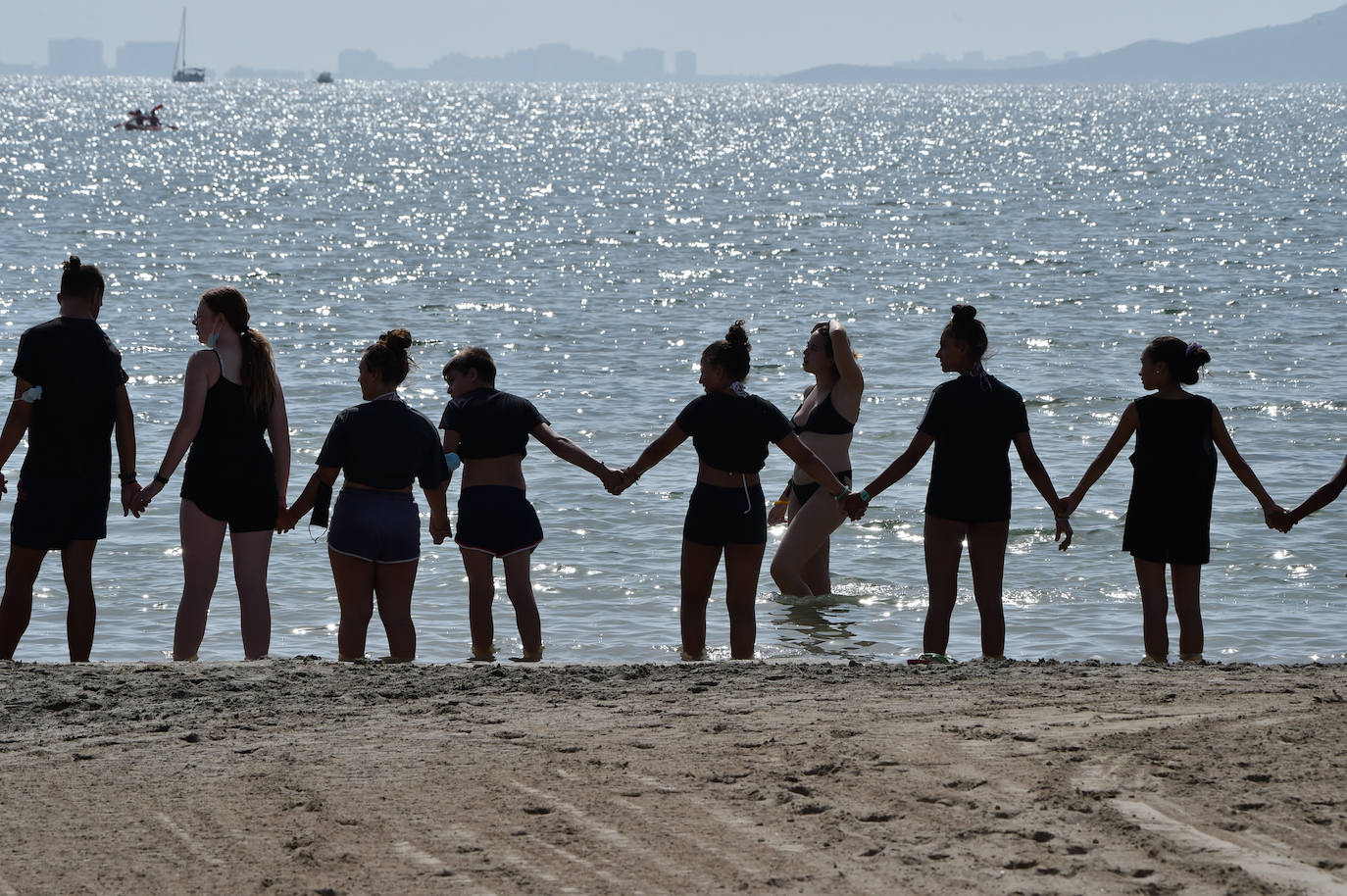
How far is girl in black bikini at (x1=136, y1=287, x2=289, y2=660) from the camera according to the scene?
22.6 ft

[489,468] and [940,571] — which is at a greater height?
[489,468]

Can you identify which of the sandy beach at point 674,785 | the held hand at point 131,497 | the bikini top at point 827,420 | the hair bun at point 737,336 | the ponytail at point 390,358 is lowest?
the sandy beach at point 674,785

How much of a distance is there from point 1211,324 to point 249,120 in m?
106

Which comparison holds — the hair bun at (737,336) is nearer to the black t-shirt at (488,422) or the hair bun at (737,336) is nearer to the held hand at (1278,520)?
the black t-shirt at (488,422)

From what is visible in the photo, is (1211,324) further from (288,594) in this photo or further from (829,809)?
(829,809)

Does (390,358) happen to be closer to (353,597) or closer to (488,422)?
(488,422)

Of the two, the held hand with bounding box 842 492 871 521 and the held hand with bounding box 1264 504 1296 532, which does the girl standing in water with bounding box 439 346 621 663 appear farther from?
the held hand with bounding box 1264 504 1296 532

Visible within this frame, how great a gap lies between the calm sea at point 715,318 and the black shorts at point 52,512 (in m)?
1.87

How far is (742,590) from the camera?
7.58 m

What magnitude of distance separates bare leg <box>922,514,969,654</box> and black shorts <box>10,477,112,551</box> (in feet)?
12.5

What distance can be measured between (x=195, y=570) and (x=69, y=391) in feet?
3.20

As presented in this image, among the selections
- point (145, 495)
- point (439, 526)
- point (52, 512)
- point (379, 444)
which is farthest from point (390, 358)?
point (52, 512)

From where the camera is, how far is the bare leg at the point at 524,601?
7719mm

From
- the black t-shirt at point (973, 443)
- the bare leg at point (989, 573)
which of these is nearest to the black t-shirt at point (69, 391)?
the black t-shirt at point (973, 443)
